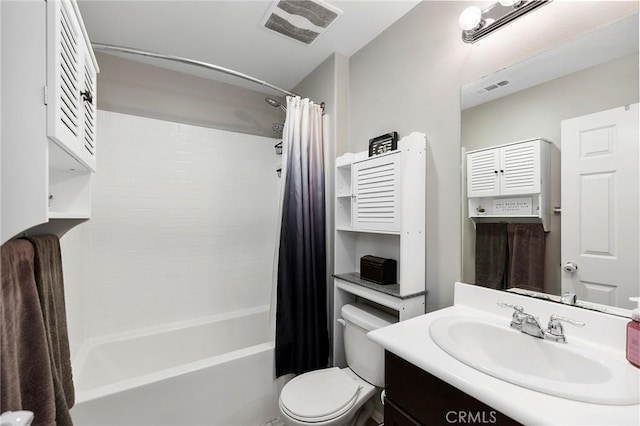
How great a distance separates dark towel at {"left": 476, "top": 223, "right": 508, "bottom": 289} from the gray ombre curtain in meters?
1.00

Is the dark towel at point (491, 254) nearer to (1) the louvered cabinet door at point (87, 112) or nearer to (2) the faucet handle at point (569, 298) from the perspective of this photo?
(2) the faucet handle at point (569, 298)

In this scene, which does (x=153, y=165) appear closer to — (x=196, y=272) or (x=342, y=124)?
(x=196, y=272)

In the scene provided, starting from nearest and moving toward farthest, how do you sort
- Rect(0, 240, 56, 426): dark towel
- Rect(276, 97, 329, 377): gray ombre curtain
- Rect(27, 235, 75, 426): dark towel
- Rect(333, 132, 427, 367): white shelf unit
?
Rect(0, 240, 56, 426): dark towel
Rect(27, 235, 75, 426): dark towel
Rect(333, 132, 427, 367): white shelf unit
Rect(276, 97, 329, 377): gray ombre curtain

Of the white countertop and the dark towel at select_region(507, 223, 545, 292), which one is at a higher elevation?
the dark towel at select_region(507, 223, 545, 292)

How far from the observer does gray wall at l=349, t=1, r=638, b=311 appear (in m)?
1.11

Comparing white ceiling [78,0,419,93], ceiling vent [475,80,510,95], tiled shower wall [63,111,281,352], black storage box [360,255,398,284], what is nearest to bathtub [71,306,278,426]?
tiled shower wall [63,111,281,352]

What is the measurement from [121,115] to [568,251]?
2778mm

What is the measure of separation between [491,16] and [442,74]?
30 centimetres

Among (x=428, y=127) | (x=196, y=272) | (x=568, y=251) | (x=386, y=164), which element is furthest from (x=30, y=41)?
(x=196, y=272)

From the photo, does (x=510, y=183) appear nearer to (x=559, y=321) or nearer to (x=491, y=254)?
(x=491, y=254)

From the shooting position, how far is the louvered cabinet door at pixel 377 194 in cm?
149

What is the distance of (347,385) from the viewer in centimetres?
152

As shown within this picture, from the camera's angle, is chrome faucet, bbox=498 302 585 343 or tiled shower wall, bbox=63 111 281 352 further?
tiled shower wall, bbox=63 111 281 352

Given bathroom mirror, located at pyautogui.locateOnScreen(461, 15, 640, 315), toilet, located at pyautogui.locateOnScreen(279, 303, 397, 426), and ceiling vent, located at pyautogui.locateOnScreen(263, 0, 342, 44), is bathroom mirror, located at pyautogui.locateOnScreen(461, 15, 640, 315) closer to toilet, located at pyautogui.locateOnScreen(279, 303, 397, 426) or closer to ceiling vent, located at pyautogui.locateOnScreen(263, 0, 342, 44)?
toilet, located at pyautogui.locateOnScreen(279, 303, 397, 426)
